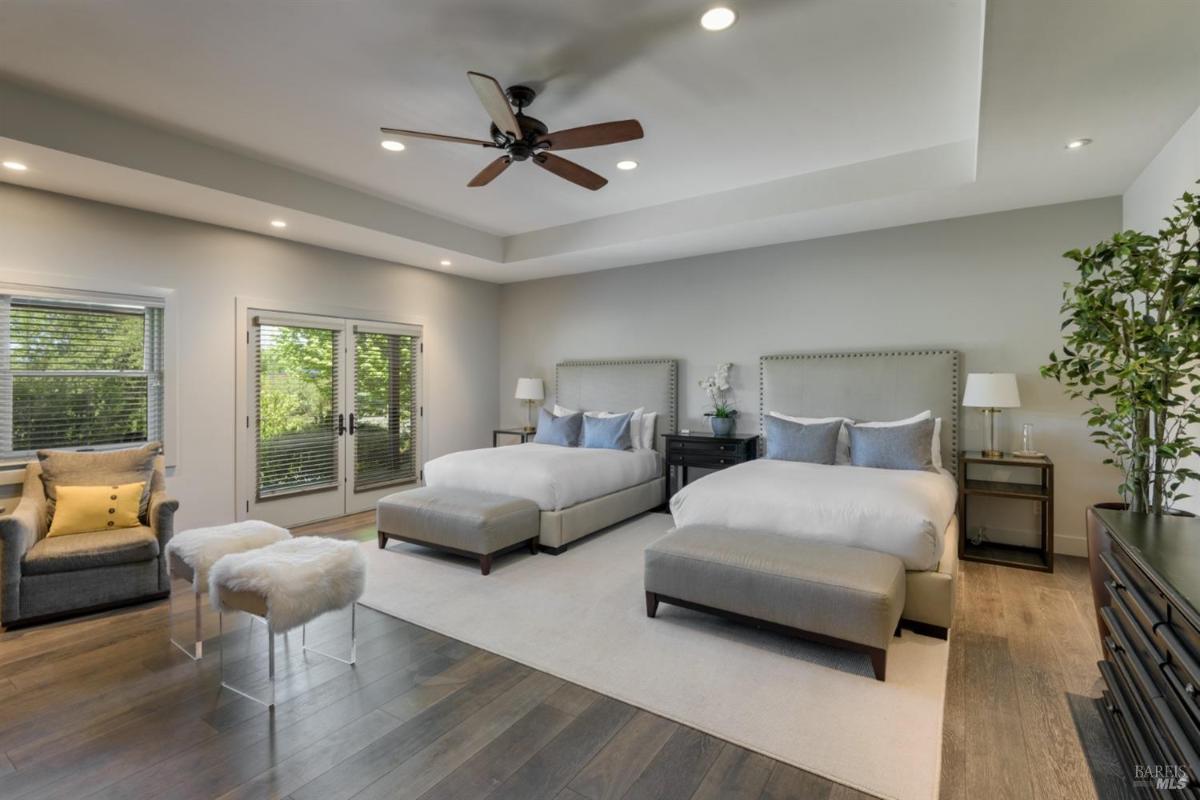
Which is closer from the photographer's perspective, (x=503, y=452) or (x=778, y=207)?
(x=778, y=207)

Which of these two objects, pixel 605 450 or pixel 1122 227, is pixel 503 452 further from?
pixel 1122 227

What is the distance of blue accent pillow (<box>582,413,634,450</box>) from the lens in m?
5.71

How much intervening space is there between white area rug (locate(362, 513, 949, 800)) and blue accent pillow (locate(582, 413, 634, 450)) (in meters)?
1.77

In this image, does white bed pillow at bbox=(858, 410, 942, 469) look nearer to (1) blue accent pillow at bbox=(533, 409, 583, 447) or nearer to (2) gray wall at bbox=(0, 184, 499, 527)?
(1) blue accent pillow at bbox=(533, 409, 583, 447)

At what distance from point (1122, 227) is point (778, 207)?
248 centimetres

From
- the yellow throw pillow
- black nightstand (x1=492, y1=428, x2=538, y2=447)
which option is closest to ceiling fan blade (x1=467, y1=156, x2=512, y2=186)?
the yellow throw pillow

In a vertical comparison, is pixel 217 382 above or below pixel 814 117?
below

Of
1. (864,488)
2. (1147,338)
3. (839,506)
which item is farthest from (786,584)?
(1147,338)

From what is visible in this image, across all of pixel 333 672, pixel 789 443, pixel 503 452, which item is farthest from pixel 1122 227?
pixel 333 672

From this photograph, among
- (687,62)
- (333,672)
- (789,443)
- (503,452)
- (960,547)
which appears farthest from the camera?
(503,452)

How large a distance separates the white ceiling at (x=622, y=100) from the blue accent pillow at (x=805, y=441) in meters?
1.74

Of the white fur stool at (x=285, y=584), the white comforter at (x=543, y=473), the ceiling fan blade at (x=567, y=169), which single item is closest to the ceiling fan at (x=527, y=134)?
the ceiling fan blade at (x=567, y=169)

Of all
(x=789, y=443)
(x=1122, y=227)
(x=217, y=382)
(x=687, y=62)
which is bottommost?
(x=789, y=443)

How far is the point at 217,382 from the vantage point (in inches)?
187
